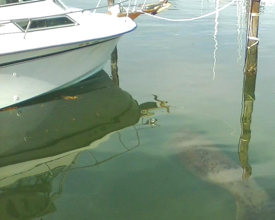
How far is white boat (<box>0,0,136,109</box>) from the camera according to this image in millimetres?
7863

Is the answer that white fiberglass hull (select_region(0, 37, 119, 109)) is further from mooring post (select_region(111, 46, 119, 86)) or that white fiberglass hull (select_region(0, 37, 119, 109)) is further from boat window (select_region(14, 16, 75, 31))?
mooring post (select_region(111, 46, 119, 86))

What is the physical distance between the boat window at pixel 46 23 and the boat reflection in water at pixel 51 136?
1574 millimetres

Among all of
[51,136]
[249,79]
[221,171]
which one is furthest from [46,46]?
[249,79]

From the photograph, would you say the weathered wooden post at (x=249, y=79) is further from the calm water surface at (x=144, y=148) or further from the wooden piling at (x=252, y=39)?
the calm water surface at (x=144, y=148)

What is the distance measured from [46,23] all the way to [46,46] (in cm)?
104

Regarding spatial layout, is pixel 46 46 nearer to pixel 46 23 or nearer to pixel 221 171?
pixel 46 23

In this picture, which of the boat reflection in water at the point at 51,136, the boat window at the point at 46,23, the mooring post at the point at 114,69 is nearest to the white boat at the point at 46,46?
the boat window at the point at 46,23

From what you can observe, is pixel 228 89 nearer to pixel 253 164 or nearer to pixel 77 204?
→ pixel 253 164

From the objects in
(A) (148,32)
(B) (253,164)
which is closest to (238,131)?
(B) (253,164)

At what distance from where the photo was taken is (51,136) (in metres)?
7.09

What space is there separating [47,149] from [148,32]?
12.0m

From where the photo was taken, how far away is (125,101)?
29.1 feet

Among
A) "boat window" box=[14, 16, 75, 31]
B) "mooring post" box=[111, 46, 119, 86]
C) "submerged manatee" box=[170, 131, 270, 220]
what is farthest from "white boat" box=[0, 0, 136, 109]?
"submerged manatee" box=[170, 131, 270, 220]

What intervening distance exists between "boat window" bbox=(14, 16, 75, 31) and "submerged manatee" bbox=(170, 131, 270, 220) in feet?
13.2
